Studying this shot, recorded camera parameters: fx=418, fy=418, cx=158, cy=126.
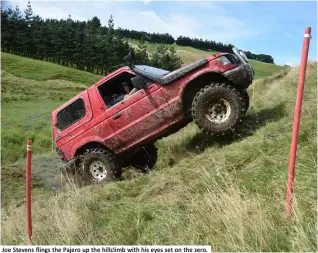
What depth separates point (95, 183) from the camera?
28.2ft

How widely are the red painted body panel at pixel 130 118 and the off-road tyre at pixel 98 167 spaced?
0.69ft

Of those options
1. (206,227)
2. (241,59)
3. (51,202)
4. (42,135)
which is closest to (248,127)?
(241,59)

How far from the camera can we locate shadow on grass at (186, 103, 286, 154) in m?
8.20

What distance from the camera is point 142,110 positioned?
26.9ft

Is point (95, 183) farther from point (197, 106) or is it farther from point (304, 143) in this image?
point (304, 143)

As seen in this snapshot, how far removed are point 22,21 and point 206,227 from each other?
115441 mm

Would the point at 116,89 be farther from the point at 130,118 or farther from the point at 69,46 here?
the point at 69,46

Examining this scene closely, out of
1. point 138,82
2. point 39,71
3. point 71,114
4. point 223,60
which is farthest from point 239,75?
point 39,71

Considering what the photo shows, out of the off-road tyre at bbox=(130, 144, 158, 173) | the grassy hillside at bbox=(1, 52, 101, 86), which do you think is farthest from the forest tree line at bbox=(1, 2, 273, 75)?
the off-road tyre at bbox=(130, 144, 158, 173)

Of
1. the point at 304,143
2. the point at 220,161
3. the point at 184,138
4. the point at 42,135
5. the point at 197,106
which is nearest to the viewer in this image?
the point at 304,143

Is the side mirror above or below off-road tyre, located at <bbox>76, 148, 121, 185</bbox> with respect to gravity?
above

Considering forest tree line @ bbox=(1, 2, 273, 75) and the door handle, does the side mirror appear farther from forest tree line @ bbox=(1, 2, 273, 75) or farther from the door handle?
forest tree line @ bbox=(1, 2, 273, 75)

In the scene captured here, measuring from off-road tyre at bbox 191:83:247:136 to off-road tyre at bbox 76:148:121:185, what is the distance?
79.4 inches

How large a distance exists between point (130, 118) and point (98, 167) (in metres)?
1.28
